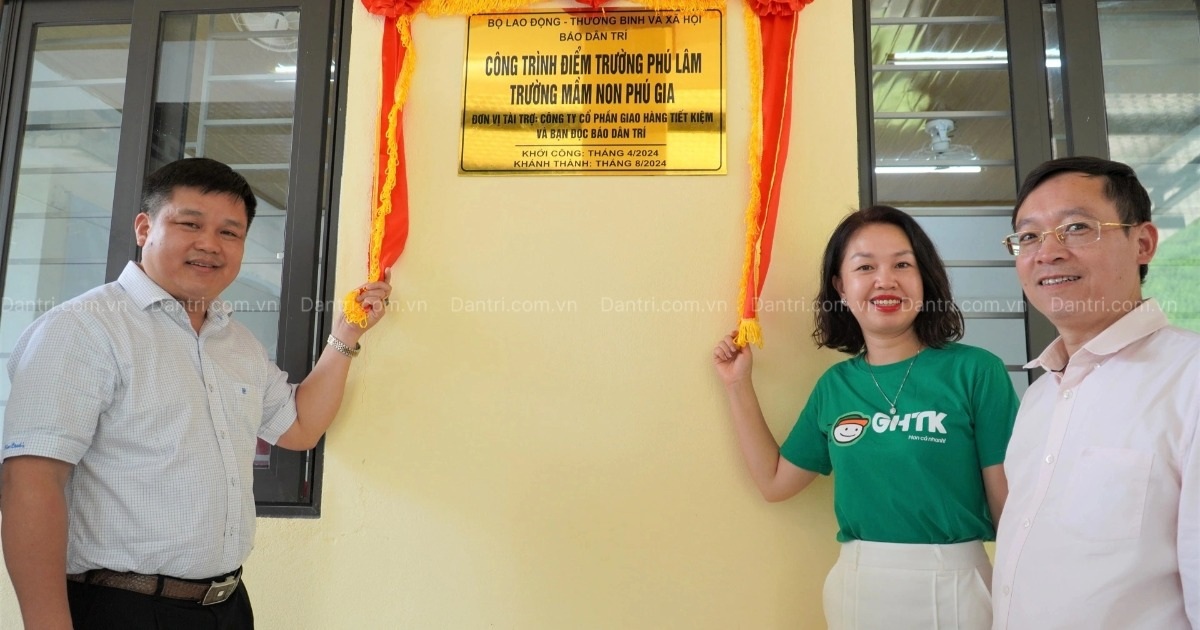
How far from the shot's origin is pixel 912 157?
8.92 ft

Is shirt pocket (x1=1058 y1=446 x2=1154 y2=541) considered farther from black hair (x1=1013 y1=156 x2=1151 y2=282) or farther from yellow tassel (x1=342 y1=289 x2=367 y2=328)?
yellow tassel (x1=342 y1=289 x2=367 y2=328)

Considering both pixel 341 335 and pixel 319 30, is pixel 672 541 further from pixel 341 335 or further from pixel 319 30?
pixel 319 30

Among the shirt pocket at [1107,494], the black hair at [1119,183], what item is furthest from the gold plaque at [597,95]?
the shirt pocket at [1107,494]

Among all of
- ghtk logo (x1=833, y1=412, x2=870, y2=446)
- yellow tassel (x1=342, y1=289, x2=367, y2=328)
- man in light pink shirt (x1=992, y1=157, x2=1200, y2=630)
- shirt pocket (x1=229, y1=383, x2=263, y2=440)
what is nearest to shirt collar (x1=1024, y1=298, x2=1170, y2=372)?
man in light pink shirt (x1=992, y1=157, x2=1200, y2=630)

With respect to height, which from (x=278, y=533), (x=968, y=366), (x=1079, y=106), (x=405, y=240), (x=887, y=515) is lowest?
(x=278, y=533)

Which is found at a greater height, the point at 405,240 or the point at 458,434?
the point at 405,240

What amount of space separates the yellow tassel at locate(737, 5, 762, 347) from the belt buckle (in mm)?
1219

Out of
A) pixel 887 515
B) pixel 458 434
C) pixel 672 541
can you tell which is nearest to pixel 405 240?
pixel 458 434

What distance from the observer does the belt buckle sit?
1.48 m

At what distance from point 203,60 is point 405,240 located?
3.01 feet

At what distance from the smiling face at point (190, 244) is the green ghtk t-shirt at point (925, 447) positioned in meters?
1.37

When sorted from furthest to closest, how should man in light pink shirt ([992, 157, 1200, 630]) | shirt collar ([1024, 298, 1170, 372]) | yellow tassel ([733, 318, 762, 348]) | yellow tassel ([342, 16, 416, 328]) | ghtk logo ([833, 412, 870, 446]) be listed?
yellow tassel ([342, 16, 416, 328])
yellow tassel ([733, 318, 762, 348])
ghtk logo ([833, 412, 870, 446])
shirt collar ([1024, 298, 1170, 372])
man in light pink shirt ([992, 157, 1200, 630])

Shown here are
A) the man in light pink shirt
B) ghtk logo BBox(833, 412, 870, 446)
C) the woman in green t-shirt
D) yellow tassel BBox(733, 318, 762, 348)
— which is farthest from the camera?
yellow tassel BBox(733, 318, 762, 348)

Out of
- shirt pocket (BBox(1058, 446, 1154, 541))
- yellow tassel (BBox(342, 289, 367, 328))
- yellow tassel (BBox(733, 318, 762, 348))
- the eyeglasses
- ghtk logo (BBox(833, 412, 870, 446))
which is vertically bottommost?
shirt pocket (BBox(1058, 446, 1154, 541))
